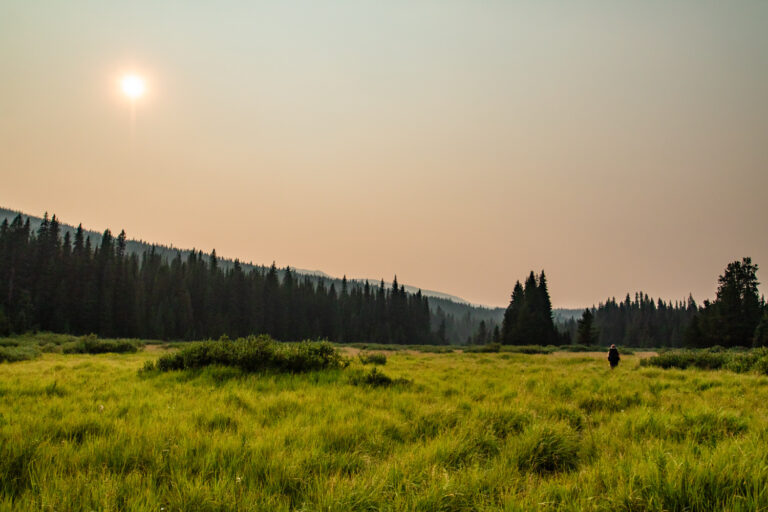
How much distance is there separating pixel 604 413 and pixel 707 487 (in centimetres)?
432

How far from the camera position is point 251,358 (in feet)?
37.0

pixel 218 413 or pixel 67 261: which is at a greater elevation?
pixel 67 261

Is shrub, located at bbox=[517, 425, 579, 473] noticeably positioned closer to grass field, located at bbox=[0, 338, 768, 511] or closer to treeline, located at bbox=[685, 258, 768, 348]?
grass field, located at bbox=[0, 338, 768, 511]

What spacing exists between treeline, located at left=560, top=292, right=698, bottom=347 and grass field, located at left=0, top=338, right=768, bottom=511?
74.3 metres

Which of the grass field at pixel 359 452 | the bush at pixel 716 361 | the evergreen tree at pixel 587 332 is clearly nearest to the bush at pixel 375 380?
the grass field at pixel 359 452

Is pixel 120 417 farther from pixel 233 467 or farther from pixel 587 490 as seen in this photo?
pixel 587 490

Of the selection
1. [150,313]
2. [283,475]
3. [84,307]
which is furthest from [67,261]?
[283,475]

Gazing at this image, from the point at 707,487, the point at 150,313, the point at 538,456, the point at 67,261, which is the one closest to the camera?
the point at 707,487

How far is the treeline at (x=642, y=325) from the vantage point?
101 meters

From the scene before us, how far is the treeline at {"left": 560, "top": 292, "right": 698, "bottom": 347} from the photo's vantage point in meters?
101

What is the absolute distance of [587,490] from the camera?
11.6 feet

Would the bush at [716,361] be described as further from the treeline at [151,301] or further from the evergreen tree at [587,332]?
the treeline at [151,301]

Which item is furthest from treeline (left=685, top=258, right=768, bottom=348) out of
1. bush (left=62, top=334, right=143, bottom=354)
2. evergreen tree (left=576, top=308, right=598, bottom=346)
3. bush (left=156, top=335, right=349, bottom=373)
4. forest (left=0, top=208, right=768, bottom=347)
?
bush (left=62, top=334, right=143, bottom=354)

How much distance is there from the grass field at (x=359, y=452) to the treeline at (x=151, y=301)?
6519 centimetres
